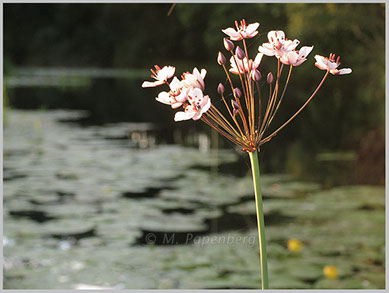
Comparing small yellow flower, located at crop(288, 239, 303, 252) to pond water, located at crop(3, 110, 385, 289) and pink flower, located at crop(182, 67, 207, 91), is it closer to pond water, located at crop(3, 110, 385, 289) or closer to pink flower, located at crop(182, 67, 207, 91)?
pond water, located at crop(3, 110, 385, 289)

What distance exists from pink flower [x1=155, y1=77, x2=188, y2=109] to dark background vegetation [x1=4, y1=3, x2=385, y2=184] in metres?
0.12

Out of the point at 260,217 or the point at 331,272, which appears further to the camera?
the point at 331,272

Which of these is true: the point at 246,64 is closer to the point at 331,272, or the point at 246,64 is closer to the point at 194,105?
the point at 194,105

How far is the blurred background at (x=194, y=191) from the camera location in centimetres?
241

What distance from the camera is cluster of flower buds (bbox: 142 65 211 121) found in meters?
0.44

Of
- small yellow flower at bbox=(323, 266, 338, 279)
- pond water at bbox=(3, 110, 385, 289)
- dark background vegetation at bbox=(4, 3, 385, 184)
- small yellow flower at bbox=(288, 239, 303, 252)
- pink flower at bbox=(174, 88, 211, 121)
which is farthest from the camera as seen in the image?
dark background vegetation at bbox=(4, 3, 385, 184)

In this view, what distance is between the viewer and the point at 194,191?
3.84 m

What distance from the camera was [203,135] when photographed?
688 cm

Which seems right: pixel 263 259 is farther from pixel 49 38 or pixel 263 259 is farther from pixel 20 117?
pixel 49 38

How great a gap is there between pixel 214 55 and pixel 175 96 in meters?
11.6

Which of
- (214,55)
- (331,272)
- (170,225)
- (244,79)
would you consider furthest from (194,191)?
(214,55)

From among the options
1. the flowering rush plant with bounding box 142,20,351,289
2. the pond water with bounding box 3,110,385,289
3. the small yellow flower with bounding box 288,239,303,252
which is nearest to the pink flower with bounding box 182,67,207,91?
the flowering rush plant with bounding box 142,20,351,289

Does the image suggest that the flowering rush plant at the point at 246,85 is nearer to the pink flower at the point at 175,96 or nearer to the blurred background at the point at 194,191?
the pink flower at the point at 175,96

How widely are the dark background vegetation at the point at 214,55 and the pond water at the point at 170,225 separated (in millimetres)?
564
